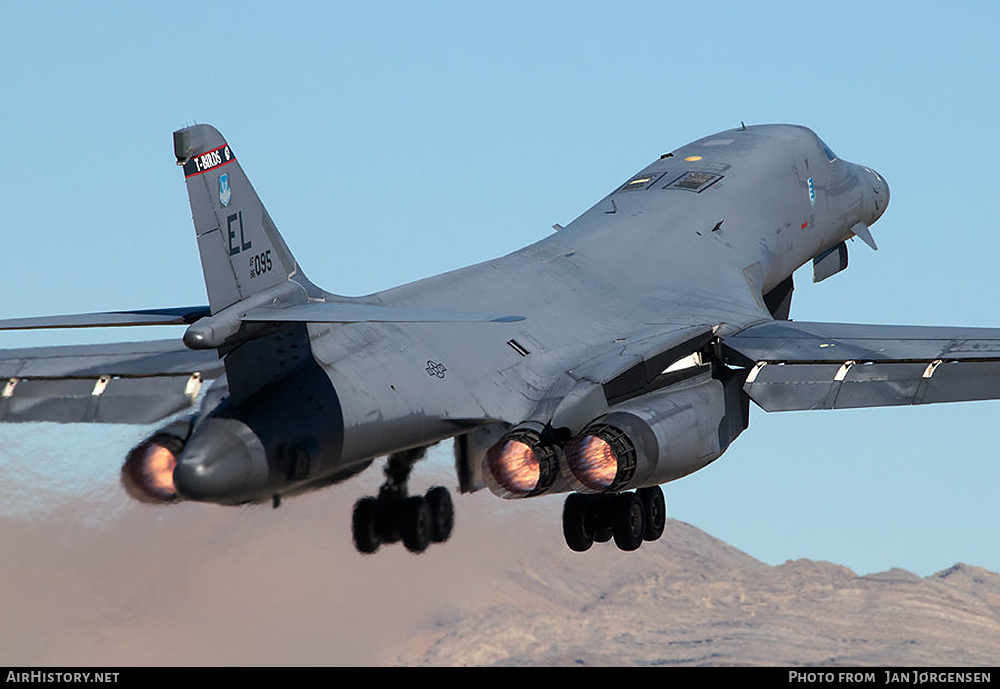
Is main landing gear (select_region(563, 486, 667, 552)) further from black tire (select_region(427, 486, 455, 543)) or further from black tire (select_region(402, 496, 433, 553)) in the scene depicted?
black tire (select_region(402, 496, 433, 553))

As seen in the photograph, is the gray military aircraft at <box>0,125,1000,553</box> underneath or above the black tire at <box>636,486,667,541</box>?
above

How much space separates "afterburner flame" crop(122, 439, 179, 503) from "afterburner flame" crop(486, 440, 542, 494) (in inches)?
153

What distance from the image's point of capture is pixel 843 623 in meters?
103

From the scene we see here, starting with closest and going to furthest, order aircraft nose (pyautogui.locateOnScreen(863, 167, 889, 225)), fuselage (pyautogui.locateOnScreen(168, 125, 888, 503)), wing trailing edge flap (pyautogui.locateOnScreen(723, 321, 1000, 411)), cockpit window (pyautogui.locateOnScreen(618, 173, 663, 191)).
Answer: fuselage (pyautogui.locateOnScreen(168, 125, 888, 503)) < wing trailing edge flap (pyautogui.locateOnScreen(723, 321, 1000, 411)) < cockpit window (pyautogui.locateOnScreen(618, 173, 663, 191)) < aircraft nose (pyautogui.locateOnScreen(863, 167, 889, 225))

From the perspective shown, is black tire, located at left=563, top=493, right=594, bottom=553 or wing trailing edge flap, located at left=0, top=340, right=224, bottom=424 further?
black tire, located at left=563, top=493, right=594, bottom=553

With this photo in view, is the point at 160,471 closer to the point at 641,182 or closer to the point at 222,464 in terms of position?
the point at 222,464

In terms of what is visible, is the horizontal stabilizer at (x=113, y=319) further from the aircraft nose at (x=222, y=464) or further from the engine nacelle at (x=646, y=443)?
the engine nacelle at (x=646, y=443)

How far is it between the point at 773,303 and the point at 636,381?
784 cm

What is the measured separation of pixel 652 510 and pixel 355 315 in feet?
30.1

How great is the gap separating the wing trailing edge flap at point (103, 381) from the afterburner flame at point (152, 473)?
1273mm

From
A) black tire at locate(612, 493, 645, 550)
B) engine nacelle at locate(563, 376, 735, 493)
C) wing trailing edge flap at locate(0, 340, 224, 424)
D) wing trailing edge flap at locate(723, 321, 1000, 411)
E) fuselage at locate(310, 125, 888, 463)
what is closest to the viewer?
fuselage at locate(310, 125, 888, 463)

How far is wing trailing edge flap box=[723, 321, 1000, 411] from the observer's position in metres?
22.4

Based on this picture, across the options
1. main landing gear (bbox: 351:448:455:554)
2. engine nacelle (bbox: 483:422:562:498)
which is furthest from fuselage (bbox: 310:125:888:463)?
main landing gear (bbox: 351:448:455:554)

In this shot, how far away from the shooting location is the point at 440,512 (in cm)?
2345
